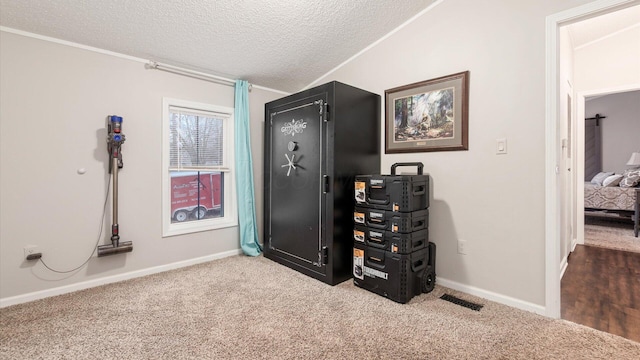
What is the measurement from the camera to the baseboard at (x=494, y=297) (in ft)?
6.84

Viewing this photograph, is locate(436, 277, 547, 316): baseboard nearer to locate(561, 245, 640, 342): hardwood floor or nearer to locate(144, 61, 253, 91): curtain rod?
locate(561, 245, 640, 342): hardwood floor

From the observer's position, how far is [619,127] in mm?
6484

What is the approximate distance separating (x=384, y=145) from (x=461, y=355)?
1943 mm

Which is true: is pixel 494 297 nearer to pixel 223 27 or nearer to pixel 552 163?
pixel 552 163

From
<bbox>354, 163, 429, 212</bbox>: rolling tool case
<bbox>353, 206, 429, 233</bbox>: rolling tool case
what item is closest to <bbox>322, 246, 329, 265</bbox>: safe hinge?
<bbox>353, 206, 429, 233</bbox>: rolling tool case

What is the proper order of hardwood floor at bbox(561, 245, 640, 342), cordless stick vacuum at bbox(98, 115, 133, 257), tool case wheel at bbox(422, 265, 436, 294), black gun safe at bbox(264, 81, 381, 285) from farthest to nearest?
black gun safe at bbox(264, 81, 381, 285) < cordless stick vacuum at bbox(98, 115, 133, 257) < tool case wheel at bbox(422, 265, 436, 294) < hardwood floor at bbox(561, 245, 640, 342)

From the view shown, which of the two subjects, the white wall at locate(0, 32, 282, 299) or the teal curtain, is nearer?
the white wall at locate(0, 32, 282, 299)

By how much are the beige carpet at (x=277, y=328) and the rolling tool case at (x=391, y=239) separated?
0.41 metres

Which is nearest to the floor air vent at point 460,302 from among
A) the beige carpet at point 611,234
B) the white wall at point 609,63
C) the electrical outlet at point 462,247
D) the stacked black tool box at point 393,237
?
the stacked black tool box at point 393,237

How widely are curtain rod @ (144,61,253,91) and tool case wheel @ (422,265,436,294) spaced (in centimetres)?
283

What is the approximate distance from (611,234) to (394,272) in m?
4.41

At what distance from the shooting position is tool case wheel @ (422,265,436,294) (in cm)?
238

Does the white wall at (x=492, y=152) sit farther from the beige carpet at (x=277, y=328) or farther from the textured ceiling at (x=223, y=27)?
the textured ceiling at (x=223, y=27)

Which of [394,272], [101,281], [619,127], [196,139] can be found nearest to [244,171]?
[196,139]
